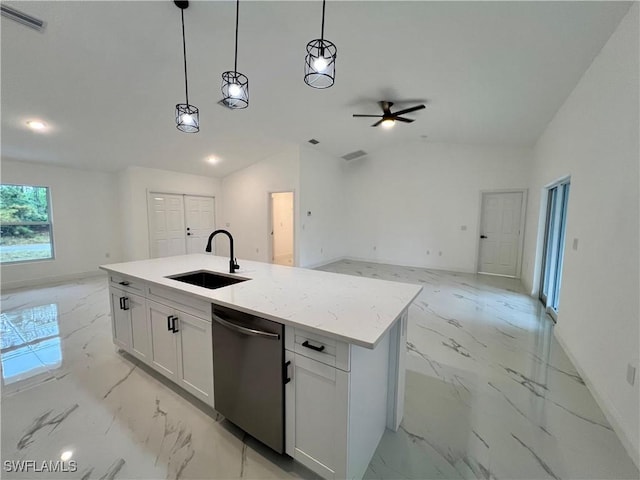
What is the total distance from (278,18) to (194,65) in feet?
3.74

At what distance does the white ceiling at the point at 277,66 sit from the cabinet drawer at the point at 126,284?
2.14 metres

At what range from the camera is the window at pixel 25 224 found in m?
4.65

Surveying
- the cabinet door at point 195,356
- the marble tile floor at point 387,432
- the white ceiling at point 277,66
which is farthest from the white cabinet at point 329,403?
the white ceiling at point 277,66

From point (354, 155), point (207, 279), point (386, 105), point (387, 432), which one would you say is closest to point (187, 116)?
point (207, 279)

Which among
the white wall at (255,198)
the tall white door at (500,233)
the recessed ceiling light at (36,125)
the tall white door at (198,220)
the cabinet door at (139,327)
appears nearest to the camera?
the cabinet door at (139,327)

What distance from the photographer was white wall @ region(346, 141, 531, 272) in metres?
5.77

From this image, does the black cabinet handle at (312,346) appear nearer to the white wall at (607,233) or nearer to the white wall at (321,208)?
the white wall at (607,233)

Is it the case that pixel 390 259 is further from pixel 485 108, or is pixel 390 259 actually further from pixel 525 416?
pixel 525 416

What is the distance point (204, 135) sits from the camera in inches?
184

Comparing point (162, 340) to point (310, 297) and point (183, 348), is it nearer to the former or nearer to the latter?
point (183, 348)

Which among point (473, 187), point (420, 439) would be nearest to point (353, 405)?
point (420, 439)

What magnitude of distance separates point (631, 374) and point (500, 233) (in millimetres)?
4814

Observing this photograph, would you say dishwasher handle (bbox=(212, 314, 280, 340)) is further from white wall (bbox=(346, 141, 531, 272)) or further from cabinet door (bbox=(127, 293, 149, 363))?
white wall (bbox=(346, 141, 531, 272))

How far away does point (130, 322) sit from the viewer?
231cm
